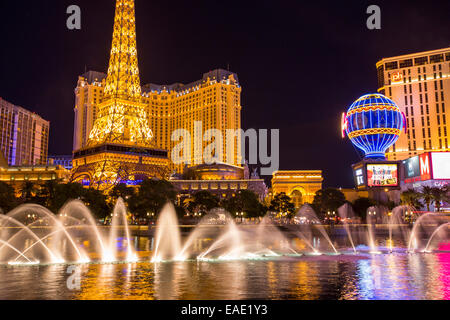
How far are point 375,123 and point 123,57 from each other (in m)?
74.3

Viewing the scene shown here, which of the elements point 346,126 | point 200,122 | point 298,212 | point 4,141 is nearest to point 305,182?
point 298,212

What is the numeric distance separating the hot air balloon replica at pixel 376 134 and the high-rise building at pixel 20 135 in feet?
423

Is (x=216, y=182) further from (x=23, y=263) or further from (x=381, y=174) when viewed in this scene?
(x=23, y=263)

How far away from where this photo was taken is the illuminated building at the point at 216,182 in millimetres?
131375

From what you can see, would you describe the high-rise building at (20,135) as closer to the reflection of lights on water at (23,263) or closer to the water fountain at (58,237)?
the water fountain at (58,237)

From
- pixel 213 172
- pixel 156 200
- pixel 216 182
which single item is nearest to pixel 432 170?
pixel 156 200

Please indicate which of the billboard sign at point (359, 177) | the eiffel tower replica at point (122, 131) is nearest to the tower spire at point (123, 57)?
the eiffel tower replica at point (122, 131)

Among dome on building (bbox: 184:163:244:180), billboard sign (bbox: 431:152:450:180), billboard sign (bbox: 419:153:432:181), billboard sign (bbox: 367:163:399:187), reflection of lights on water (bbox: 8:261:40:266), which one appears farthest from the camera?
dome on building (bbox: 184:163:244:180)

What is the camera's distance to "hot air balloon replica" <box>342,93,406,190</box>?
84625 mm

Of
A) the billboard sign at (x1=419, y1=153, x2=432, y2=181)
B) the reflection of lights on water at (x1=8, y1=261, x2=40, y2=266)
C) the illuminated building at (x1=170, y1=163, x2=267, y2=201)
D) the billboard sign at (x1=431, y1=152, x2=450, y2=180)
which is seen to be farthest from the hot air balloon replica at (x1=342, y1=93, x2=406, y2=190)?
the reflection of lights on water at (x1=8, y1=261, x2=40, y2=266)

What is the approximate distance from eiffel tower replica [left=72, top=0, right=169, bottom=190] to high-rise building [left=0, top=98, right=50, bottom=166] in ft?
177

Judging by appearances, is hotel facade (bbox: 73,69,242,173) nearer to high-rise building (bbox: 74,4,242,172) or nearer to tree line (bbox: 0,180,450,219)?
high-rise building (bbox: 74,4,242,172)
